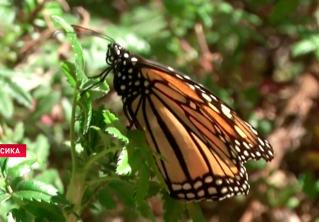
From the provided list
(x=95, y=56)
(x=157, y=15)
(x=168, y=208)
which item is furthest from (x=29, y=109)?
(x=168, y=208)

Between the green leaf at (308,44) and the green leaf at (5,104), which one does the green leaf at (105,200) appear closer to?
the green leaf at (5,104)

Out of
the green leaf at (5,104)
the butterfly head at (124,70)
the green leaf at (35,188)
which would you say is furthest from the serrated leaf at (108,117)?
the green leaf at (5,104)

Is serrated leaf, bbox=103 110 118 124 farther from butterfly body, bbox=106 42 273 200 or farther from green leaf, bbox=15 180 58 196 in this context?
butterfly body, bbox=106 42 273 200

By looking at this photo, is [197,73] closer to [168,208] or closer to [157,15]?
[157,15]

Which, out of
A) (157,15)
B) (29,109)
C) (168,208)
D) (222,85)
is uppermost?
(157,15)

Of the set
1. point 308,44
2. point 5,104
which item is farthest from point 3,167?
point 308,44

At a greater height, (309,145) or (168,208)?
(309,145)

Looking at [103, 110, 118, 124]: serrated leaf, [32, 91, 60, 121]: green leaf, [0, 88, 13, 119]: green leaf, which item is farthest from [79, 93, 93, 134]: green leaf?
[32, 91, 60, 121]: green leaf

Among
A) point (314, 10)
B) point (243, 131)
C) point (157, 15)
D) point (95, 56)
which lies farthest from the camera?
point (314, 10)
